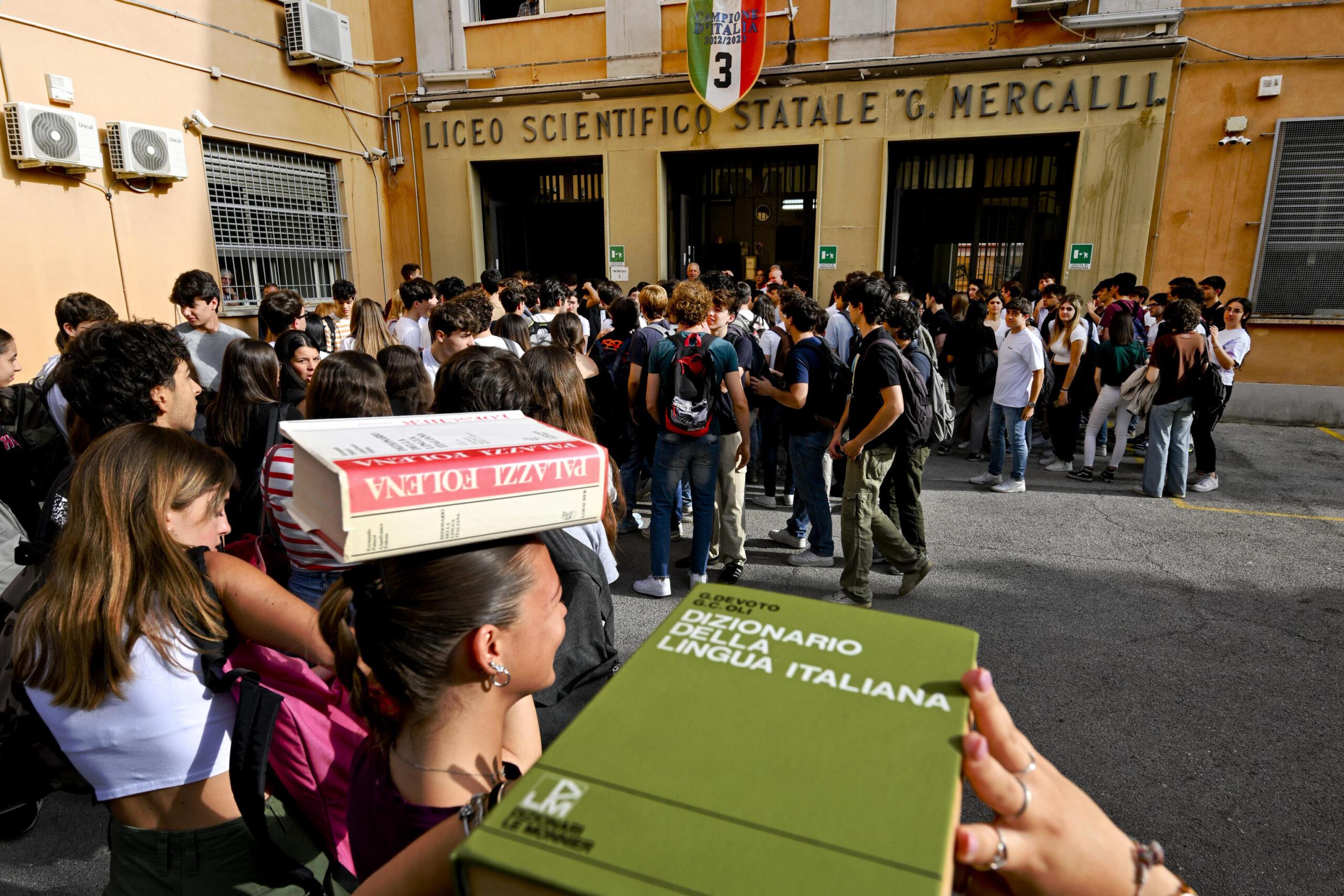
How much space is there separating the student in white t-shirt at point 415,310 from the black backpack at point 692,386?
10.2ft

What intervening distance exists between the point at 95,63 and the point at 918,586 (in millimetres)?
9696

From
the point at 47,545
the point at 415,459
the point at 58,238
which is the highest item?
the point at 58,238

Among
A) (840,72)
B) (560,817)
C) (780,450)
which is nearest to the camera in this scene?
(560,817)

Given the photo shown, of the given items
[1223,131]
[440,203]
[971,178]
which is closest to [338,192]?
[440,203]

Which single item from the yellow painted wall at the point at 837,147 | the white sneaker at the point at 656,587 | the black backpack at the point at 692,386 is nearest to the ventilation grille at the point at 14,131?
the yellow painted wall at the point at 837,147

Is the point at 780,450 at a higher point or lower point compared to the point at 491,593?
lower

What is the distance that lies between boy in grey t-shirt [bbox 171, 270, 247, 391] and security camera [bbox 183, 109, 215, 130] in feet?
17.1

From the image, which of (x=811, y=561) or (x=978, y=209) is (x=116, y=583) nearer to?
(x=811, y=561)

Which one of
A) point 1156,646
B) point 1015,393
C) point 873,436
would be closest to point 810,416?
point 873,436

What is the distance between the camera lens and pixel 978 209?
11.1 m

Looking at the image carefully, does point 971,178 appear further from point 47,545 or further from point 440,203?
point 47,545

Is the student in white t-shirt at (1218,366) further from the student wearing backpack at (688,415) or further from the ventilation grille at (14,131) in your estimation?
the ventilation grille at (14,131)

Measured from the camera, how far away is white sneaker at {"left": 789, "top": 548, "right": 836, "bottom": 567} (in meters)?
5.32

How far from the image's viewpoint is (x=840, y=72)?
10.3 m
